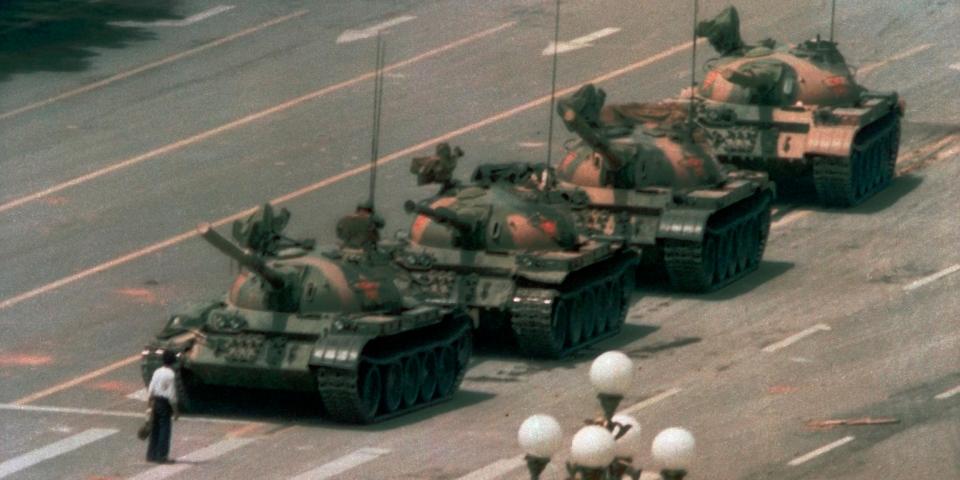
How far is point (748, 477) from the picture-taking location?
3291 cm

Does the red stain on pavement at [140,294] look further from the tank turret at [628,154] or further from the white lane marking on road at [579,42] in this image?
the white lane marking on road at [579,42]

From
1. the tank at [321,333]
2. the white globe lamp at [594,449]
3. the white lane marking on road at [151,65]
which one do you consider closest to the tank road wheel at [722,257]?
the tank at [321,333]

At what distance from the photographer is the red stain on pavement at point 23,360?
39250 mm

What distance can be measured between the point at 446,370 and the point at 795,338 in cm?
646

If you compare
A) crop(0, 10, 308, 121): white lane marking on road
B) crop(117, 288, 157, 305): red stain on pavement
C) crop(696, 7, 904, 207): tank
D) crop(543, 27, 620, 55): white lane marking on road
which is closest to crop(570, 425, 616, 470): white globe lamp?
crop(117, 288, 157, 305): red stain on pavement

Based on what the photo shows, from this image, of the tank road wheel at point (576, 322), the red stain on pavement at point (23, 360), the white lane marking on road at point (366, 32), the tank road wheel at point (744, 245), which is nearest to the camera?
the red stain on pavement at point (23, 360)

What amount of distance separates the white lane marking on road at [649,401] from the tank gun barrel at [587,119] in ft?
22.5

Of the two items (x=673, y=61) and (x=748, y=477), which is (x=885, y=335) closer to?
(x=748, y=477)

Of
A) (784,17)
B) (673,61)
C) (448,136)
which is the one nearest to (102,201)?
(448,136)

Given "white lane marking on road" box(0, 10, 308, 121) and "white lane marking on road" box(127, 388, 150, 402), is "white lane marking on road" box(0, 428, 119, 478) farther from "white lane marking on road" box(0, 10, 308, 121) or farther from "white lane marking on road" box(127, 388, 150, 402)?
"white lane marking on road" box(0, 10, 308, 121)

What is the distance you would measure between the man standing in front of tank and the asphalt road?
27 centimetres

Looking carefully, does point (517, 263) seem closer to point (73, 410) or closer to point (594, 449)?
point (73, 410)

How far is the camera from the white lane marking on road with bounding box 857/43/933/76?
2325 inches

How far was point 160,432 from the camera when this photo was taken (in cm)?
3353
